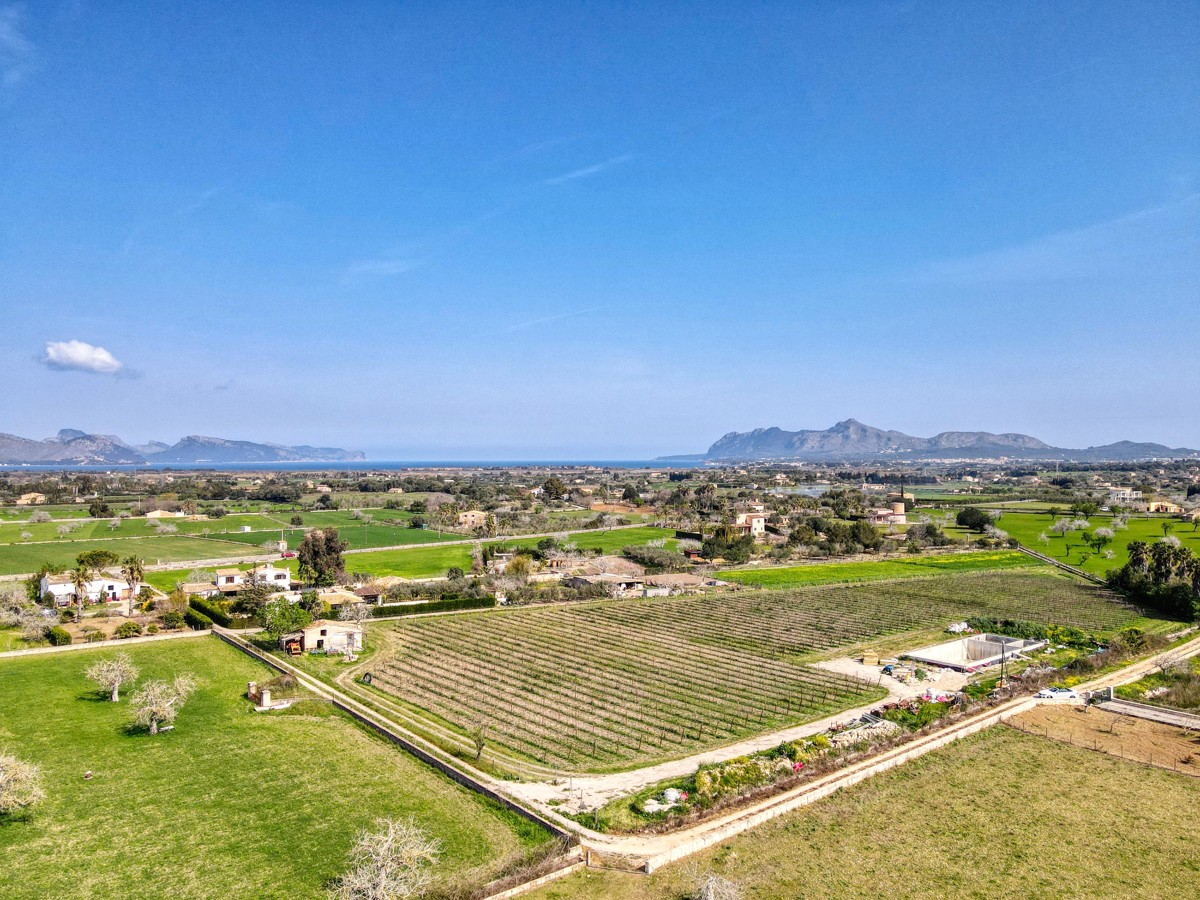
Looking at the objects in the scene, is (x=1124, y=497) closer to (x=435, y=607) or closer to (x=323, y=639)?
(x=435, y=607)

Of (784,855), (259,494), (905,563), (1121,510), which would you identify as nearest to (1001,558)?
(905,563)

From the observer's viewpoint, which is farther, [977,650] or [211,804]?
[977,650]

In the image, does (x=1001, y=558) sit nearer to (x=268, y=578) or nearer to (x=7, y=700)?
(x=268, y=578)

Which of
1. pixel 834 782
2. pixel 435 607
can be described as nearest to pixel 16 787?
pixel 834 782

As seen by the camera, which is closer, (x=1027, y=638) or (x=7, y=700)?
(x=7, y=700)

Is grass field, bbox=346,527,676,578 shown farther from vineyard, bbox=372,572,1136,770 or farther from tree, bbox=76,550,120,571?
tree, bbox=76,550,120,571

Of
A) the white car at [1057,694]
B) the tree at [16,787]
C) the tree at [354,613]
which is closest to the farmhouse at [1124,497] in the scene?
the white car at [1057,694]

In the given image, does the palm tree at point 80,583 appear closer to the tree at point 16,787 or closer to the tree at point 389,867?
the tree at point 16,787
